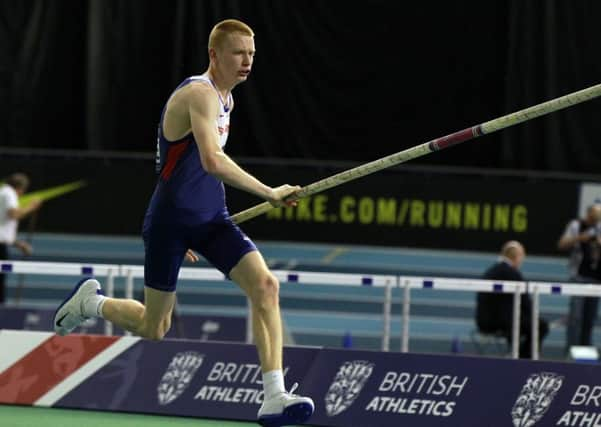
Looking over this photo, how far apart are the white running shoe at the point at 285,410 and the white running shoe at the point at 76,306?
1.46 metres

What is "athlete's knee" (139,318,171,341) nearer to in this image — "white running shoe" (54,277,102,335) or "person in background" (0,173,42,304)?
"white running shoe" (54,277,102,335)

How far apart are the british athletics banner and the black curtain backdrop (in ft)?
44.6

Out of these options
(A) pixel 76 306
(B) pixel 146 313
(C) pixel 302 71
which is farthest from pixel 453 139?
(C) pixel 302 71

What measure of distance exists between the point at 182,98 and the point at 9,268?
10.5 ft

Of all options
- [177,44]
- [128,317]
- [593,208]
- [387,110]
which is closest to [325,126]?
[387,110]

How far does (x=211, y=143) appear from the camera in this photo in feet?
22.1

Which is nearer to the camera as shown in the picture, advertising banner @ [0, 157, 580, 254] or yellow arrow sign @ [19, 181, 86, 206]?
advertising banner @ [0, 157, 580, 254]

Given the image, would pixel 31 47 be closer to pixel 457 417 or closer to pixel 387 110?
pixel 387 110

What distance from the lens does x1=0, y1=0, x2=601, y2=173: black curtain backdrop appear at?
22125 mm

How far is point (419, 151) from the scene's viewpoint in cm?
736

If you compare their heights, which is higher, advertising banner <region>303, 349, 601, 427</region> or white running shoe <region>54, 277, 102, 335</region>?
white running shoe <region>54, 277, 102, 335</region>

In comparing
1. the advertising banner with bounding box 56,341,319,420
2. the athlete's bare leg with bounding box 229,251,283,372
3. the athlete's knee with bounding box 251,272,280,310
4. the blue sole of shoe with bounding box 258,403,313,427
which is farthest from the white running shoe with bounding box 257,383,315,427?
the advertising banner with bounding box 56,341,319,420

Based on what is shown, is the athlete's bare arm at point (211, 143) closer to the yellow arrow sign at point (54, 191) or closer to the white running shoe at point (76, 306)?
the white running shoe at point (76, 306)

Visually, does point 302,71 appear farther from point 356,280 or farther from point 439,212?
point 356,280
